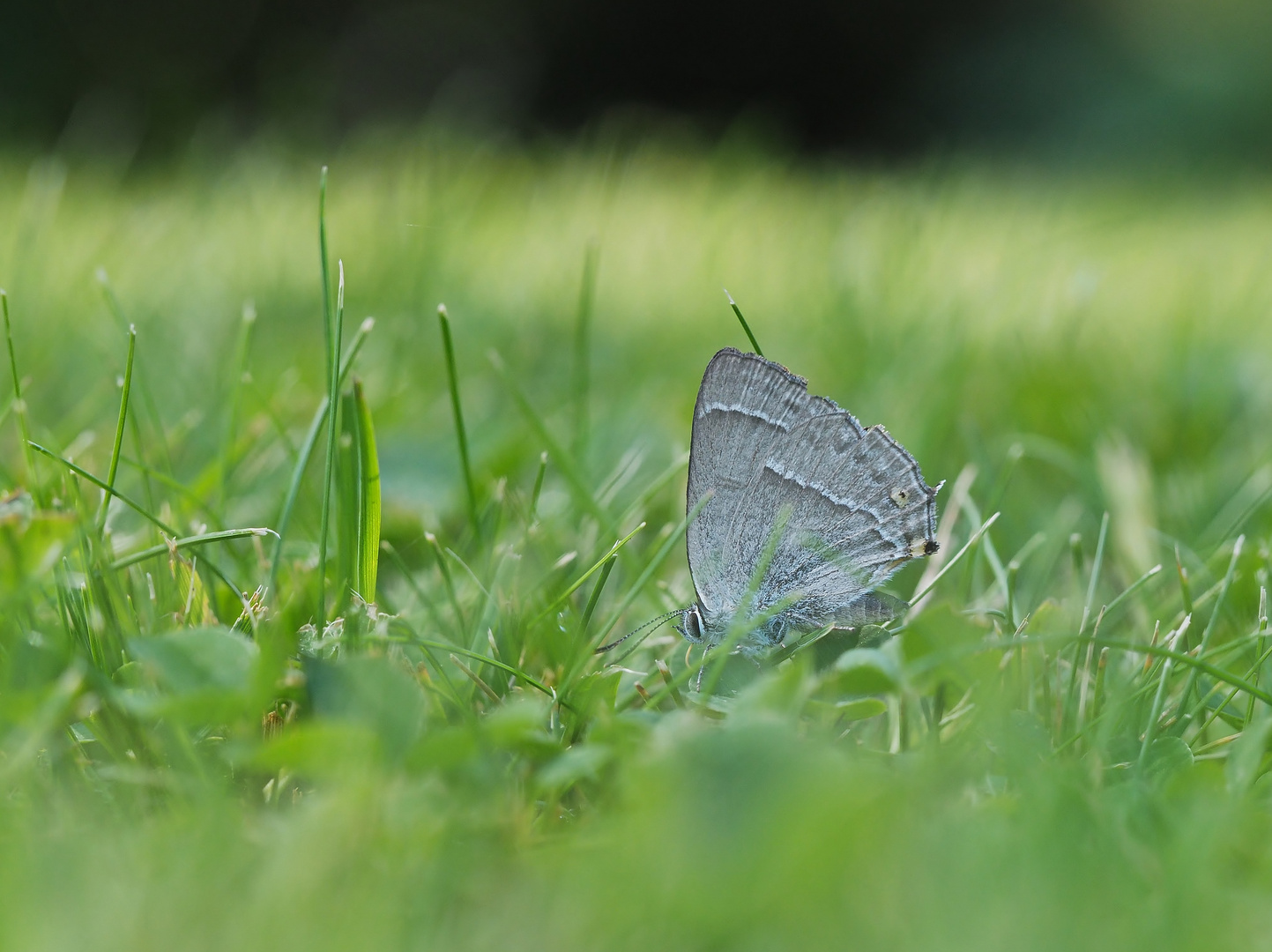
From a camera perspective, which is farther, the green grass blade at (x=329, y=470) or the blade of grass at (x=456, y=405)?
the blade of grass at (x=456, y=405)

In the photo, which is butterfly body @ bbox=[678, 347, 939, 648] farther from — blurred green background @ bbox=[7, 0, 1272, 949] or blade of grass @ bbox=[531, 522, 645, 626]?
blade of grass @ bbox=[531, 522, 645, 626]

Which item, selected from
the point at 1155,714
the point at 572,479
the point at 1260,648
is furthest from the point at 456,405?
the point at 1260,648

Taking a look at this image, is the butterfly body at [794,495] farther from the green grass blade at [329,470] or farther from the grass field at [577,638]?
the green grass blade at [329,470]

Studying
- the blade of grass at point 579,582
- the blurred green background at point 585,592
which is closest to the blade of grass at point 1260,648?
the blurred green background at point 585,592

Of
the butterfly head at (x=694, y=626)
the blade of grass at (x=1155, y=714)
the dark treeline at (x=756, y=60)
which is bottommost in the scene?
the butterfly head at (x=694, y=626)

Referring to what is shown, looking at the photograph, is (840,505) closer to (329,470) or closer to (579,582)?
(579,582)

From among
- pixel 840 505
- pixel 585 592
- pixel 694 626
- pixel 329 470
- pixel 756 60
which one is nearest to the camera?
pixel 329 470

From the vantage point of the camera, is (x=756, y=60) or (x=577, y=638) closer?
(x=577, y=638)

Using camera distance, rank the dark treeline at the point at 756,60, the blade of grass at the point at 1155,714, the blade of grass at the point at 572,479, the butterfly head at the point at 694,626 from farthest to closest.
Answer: the dark treeline at the point at 756,60, the blade of grass at the point at 572,479, the butterfly head at the point at 694,626, the blade of grass at the point at 1155,714
